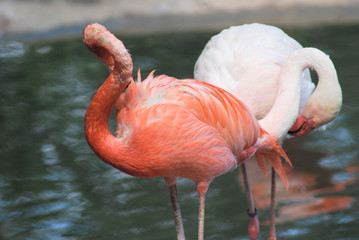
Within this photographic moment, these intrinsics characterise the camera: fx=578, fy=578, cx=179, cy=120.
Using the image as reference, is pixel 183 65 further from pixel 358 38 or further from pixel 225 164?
pixel 225 164

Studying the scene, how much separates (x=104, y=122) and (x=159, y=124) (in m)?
0.25

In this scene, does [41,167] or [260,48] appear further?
[41,167]

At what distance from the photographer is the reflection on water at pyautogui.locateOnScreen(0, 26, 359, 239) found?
Answer: 354 cm

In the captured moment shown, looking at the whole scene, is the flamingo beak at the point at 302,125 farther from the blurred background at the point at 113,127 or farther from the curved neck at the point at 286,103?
the blurred background at the point at 113,127

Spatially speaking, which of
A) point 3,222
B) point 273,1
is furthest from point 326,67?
point 273,1

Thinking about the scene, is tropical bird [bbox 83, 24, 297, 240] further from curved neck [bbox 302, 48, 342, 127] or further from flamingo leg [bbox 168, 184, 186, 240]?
curved neck [bbox 302, 48, 342, 127]

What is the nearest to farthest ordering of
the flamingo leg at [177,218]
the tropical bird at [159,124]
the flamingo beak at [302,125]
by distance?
the tropical bird at [159,124], the flamingo leg at [177,218], the flamingo beak at [302,125]

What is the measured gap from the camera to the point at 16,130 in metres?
5.08

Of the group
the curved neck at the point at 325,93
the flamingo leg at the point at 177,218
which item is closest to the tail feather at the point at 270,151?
the curved neck at the point at 325,93

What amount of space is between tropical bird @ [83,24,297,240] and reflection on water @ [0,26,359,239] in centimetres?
90

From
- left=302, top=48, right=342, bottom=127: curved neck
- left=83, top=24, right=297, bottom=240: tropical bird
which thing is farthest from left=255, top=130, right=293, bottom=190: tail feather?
left=302, top=48, right=342, bottom=127: curved neck

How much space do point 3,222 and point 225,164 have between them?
167cm

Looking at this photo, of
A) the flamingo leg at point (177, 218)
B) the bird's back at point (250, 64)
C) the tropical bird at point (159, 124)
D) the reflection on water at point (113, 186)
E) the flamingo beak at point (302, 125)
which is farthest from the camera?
the reflection on water at point (113, 186)

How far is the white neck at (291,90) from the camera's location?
116 inches
